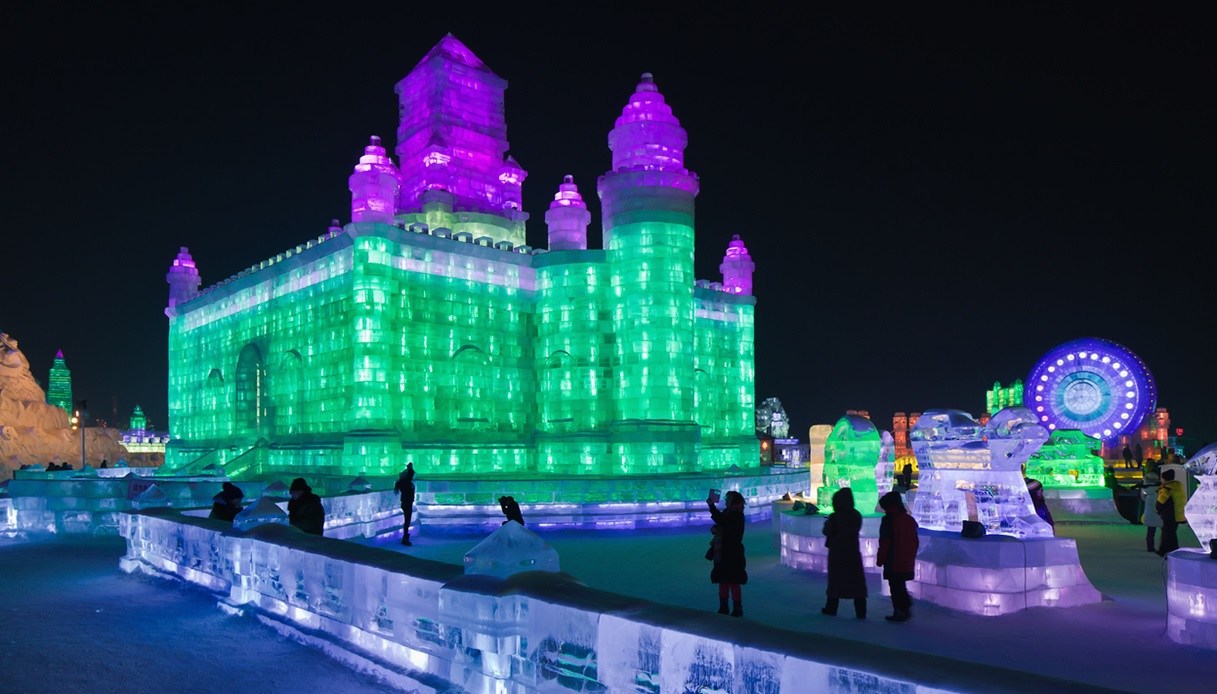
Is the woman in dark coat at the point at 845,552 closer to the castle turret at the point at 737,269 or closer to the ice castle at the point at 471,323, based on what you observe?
the ice castle at the point at 471,323

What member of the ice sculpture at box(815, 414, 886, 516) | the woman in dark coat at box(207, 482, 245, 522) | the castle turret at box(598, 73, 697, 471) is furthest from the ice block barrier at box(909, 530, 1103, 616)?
the castle turret at box(598, 73, 697, 471)

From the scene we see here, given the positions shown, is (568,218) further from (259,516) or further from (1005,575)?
(1005,575)

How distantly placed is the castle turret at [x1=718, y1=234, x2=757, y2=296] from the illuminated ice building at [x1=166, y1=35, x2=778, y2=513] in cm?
339

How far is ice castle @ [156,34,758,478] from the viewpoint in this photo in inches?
1097

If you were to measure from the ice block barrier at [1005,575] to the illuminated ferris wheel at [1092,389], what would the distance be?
23.7 meters

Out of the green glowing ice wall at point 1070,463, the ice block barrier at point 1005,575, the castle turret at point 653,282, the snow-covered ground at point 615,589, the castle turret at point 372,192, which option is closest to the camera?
the snow-covered ground at point 615,589

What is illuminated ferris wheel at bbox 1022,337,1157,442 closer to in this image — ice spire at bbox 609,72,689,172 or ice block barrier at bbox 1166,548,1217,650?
ice spire at bbox 609,72,689,172

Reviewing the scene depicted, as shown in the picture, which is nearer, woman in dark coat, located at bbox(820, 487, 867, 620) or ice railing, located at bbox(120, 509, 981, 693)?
ice railing, located at bbox(120, 509, 981, 693)

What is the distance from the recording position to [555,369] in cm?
3155

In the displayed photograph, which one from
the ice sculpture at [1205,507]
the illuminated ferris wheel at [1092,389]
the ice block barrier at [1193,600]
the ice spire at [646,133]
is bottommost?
the ice block barrier at [1193,600]

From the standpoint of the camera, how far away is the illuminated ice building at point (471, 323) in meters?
27.9

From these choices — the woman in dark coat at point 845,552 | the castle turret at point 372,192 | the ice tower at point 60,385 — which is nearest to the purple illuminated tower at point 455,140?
the castle turret at point 372,192

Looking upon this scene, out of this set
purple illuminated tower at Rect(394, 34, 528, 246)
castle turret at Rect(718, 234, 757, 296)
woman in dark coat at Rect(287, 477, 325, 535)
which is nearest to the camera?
woman in dark coat at Rect(287, 477, 325, 535)

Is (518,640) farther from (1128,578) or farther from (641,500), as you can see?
(641,500)
